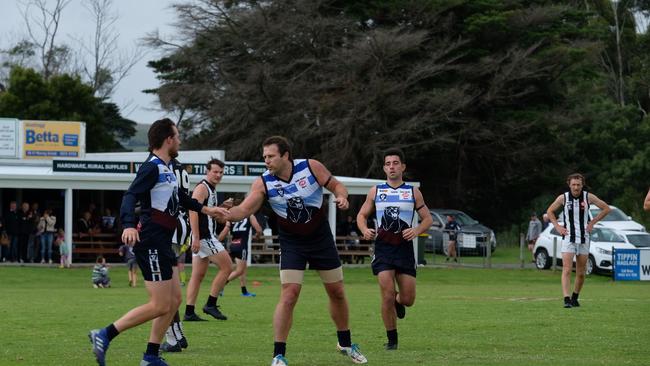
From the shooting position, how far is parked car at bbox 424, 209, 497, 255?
46469mm

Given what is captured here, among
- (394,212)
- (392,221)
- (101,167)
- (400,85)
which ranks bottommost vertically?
(392,221)

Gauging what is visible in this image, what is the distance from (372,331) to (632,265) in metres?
21.5

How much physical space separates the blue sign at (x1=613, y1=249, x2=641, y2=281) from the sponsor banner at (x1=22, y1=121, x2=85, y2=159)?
22.9 meters

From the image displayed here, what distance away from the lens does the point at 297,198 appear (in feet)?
36.1

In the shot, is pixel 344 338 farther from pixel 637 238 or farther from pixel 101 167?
pixel 101 167

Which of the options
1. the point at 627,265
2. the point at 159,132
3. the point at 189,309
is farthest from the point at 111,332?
the point at 627,265

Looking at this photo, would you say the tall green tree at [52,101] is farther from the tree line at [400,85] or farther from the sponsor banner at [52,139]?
the sponsor banner at [52,139]

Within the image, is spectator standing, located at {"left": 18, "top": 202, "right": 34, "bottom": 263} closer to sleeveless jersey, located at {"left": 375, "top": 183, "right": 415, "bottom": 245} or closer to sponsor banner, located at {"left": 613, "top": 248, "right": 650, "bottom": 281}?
sponsor banner, located at {"left": 613, "top": 248, "right": 650, "bottom": 281}

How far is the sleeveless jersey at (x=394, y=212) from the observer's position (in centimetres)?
1322

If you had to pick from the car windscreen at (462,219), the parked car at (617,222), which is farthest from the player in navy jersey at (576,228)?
the car windscreen at (462,219)

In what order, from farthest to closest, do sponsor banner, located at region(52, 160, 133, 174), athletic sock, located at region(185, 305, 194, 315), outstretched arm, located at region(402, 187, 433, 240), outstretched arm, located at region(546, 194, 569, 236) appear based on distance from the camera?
1. sponsor banner, located at region(52, 160, 133, 174)
2. outstretched arm, located at region(546, 194, 569, 236)
3. athletic sock, located at region(185, 305, 194, 315)
4. outstretched arm, located at region(402, 187, 433, 240)

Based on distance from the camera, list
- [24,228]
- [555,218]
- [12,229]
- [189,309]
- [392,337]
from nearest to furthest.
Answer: [392,337] → [189,309] → [555,218] → [12,229] → [24,228]

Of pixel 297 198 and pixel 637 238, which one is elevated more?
pixel 297 198

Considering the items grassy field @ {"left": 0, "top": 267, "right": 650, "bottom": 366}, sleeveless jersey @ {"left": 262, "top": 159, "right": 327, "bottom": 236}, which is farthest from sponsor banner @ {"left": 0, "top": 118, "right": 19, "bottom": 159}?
sleeveless jersey @ {"left": 262, "top": 159, "right": 327, "bottom": 236}
